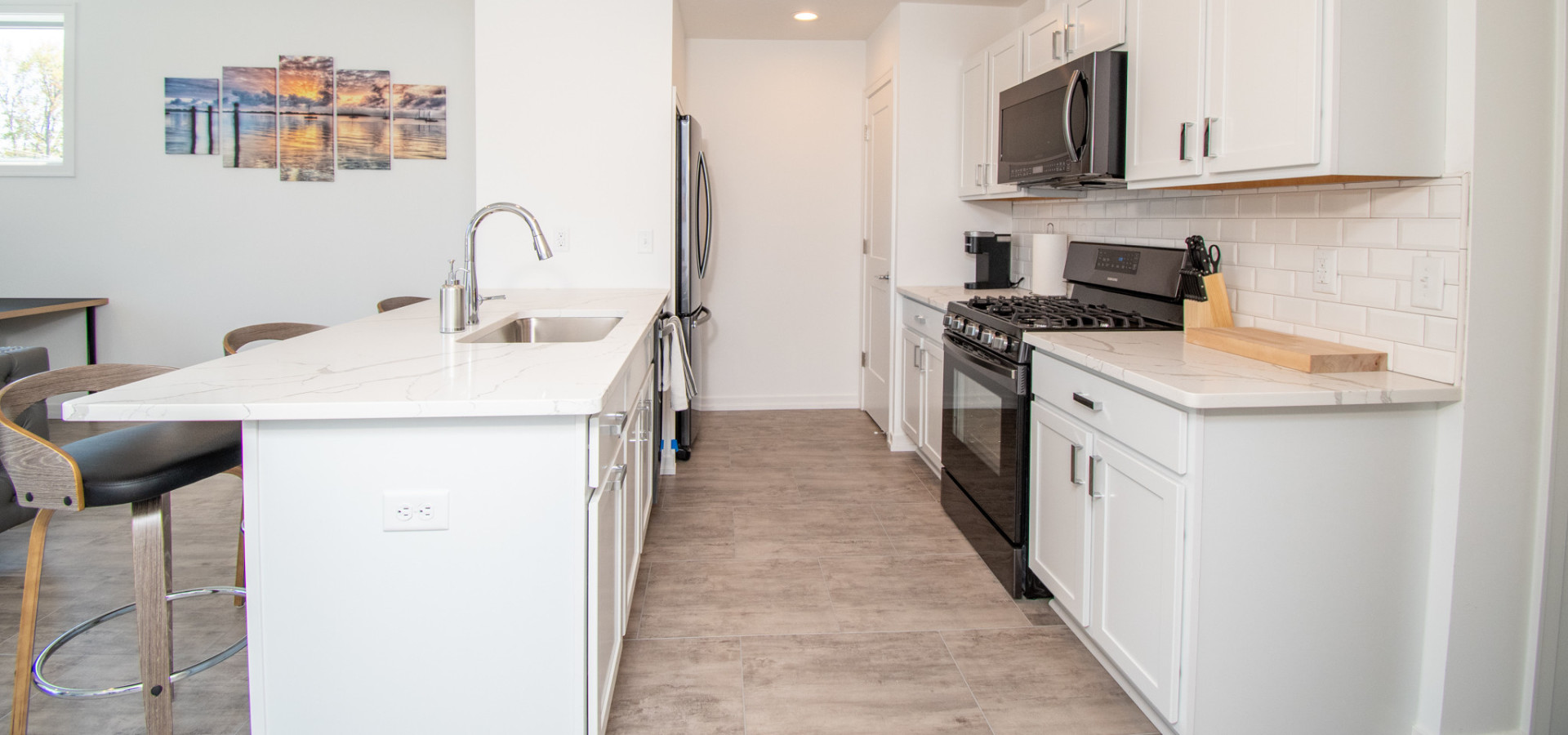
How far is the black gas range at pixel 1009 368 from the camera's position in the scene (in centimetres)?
274

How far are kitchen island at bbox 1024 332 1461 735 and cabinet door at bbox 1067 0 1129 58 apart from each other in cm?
130

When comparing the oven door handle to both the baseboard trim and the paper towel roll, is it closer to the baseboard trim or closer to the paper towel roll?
the paper towel roll

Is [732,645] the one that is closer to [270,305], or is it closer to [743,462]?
[743,462]

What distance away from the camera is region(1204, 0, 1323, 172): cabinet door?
1.88m

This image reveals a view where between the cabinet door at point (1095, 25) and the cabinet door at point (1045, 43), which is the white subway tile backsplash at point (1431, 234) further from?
the cabinet door at point (1045, 43)

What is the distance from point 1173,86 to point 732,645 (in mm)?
1895

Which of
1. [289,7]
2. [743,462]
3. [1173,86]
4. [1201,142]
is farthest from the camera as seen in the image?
[289,7]

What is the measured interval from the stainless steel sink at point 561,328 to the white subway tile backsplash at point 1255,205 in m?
1.94

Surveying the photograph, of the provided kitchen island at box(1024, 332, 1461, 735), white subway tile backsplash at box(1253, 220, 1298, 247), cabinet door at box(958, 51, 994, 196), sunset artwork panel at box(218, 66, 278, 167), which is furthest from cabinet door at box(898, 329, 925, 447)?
sunset artwork panel at box(218, 66, 278, 167)

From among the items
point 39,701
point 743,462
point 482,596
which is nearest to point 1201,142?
point 482,596

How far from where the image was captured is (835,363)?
5.79 metres

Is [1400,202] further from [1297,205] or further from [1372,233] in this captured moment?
[1297,205]

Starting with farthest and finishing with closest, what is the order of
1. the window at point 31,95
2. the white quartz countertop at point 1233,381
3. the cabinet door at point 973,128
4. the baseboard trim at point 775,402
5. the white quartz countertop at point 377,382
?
1. the baseboard trim at point 775,402
2. the window at point 31,95
3. the cabinet door at point 973,128
4. the white quartz countertop at point 1233,381
5. the white quartz countertop at point 377,382

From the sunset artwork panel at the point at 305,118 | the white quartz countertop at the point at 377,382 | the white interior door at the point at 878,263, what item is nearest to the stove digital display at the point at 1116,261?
the white interior door at the point at 878,263
